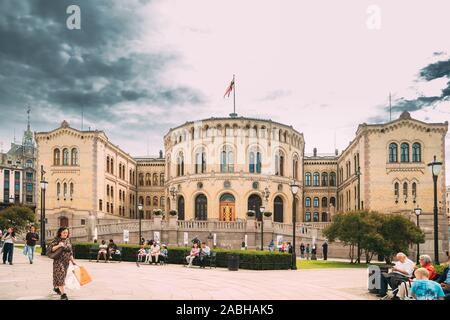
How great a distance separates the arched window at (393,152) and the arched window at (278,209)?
15.3 meters

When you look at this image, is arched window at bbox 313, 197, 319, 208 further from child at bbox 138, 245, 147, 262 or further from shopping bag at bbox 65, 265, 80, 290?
shopping bag at bbox 65, 265, 80, 290

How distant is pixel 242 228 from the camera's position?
48.7 metres

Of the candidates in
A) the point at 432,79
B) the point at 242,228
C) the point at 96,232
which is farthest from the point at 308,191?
the point at 432,79

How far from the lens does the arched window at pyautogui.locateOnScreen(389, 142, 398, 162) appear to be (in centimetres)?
5684

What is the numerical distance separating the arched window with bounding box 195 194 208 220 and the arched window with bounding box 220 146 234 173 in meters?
4.31

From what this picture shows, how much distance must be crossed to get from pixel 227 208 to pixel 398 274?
1915 inches

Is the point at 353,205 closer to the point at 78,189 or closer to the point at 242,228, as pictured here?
the point at 242,228

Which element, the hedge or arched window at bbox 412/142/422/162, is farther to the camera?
arched window at bbox 412/142/422/162

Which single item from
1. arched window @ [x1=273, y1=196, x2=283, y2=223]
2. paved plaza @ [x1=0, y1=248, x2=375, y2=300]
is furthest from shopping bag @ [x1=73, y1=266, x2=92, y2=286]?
arched window @ [x1=273, y1=196, x2=283, y2=223]

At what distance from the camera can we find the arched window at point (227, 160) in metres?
64.0

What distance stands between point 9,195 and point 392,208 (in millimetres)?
78599

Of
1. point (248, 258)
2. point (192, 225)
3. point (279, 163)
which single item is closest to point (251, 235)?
point (192, 225)

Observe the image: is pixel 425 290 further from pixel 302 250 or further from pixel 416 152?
pixel 416 152
